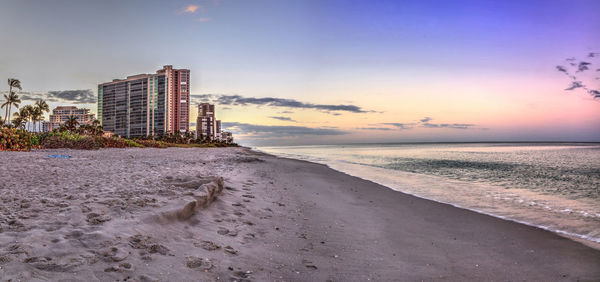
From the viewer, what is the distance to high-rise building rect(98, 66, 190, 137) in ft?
557

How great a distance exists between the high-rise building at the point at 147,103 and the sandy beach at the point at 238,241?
171726 mm

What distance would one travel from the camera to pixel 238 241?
4.69 meters

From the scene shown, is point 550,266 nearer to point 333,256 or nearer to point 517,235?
point 517,235

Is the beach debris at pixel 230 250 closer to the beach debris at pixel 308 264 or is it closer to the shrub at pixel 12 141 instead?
the beach debris at pixel 308 264

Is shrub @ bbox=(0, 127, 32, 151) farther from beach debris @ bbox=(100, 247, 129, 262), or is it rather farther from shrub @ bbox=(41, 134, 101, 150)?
beach debris @ bbox=(100, 247, 129, 262)

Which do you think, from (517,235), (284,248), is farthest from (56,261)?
(517,235)

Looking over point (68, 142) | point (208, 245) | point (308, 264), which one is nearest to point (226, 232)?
point (208, 245)

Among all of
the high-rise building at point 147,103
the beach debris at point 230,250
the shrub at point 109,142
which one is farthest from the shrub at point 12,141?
the high-rise building at point 147,103

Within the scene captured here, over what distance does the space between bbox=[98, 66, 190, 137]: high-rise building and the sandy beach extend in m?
172

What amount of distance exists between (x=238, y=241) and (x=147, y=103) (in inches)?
7305

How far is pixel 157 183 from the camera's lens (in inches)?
311

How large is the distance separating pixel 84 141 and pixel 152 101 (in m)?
153

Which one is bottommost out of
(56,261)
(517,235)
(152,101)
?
(517,235)

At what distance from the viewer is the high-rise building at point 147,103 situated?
6688 inches
